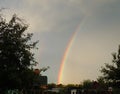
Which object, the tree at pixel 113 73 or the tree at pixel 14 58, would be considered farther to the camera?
the tree at pixel 113 73

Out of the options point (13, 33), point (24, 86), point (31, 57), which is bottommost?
point (24, 86)

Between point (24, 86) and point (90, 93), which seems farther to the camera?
point (90, 93)

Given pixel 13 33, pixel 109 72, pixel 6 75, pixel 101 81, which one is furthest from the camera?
pixel 101 81

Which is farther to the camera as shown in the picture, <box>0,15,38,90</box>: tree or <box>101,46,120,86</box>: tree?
<box>101,46,120,86</box>: tree

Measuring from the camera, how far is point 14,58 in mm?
22453

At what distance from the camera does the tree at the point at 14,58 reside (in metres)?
21.8

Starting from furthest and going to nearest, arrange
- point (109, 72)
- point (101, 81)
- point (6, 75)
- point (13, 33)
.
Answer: point (101, 81)
point (109, 72)
point (13, 33)
point (6, 75)

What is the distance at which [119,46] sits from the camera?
47.6 m

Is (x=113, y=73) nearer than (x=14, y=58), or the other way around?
(x=14, y=58)

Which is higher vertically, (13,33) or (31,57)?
(13,33)

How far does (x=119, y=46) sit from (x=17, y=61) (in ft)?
89.3

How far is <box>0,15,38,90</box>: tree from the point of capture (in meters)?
21.8

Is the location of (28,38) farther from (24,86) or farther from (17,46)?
(24,86)

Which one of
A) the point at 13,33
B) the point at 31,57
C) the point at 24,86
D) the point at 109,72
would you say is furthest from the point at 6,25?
the point at 109,72
